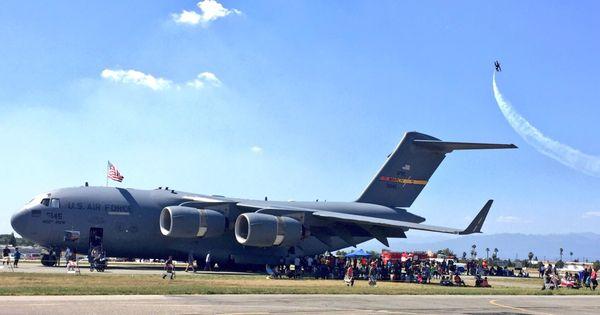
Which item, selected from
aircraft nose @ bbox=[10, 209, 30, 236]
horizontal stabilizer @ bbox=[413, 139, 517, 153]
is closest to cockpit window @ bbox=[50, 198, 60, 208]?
aircraft nose @ bbox=[10, 209, 30, 236]

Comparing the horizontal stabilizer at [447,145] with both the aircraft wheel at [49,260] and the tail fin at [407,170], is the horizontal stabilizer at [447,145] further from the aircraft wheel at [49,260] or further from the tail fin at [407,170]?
the aircraft wheel at [49,260]

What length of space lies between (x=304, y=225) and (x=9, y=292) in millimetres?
20382

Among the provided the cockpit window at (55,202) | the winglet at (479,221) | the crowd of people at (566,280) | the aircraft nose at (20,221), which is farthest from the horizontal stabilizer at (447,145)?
the aircraft nose at (20,221)

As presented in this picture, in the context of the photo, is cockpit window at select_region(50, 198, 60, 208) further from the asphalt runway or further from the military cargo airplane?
the asphalt runway

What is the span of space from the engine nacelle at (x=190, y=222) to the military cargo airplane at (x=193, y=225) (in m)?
0.05

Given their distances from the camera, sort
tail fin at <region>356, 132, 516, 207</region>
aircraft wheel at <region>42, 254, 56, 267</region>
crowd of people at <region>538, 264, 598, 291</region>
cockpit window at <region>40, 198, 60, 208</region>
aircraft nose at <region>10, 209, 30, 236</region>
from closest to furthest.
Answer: crowd of people at <region>538, 264, 598, 291</region> < aircraft nose at <region>10, 209, 30, 236</region> < cockpit window at <region>40, 198, 60, 208</region> < aircraft wheel at <region>42, 254, 56, 267</region> < tail fin at <region>356, 132, 516, 207</region>

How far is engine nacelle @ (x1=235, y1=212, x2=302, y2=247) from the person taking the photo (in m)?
34.8

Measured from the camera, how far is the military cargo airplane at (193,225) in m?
34.2

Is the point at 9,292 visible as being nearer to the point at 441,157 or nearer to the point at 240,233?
the point at 240,233

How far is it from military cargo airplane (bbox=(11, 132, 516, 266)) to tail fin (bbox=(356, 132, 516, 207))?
9.81 ft

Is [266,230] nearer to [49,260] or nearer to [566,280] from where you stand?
[49,260]

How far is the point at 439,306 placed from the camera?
19.9 m

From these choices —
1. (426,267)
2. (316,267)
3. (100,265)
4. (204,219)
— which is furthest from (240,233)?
(426,267)

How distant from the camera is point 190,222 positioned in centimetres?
3488
